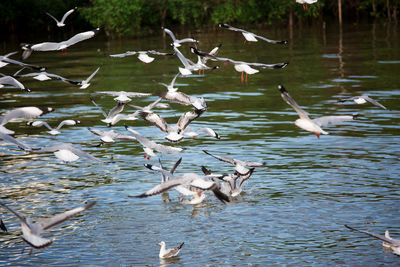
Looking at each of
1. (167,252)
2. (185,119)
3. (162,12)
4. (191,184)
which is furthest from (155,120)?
(162,12)

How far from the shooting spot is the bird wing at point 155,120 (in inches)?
493

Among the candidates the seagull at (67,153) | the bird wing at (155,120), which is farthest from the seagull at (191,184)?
the bird wing at (155,120)

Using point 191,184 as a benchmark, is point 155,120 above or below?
above

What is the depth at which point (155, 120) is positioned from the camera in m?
12.6

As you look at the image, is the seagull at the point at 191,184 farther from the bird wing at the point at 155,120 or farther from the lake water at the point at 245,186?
the bird wing at the point at 155,120

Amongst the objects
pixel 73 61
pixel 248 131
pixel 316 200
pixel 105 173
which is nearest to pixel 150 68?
pixel 73 61

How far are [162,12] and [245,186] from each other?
54.2 meters

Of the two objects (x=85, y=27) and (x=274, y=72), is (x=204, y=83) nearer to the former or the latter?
(x=274, y=72)

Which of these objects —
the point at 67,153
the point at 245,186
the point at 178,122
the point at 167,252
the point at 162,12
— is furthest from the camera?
the point at 162,12

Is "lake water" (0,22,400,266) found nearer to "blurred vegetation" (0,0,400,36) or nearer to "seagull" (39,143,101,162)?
"seagull" (39,143,101,162)

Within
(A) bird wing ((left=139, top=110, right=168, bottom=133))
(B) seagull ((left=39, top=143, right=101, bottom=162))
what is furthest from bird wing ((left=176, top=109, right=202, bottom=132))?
(B) seagull ((left=39, top=143, right=101, bottom=162))

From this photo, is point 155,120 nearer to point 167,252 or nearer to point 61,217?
point 167,252

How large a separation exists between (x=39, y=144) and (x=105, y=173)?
374 cm

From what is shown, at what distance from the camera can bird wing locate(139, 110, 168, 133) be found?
41.1 ft
